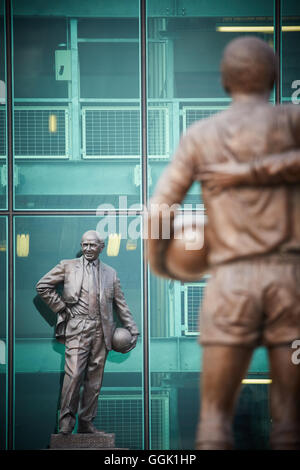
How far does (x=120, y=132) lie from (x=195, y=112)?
1138 mm

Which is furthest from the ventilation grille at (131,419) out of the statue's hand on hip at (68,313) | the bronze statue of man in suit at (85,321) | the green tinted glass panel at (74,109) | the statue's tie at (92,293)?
the green tinted glass panel at (74,109)

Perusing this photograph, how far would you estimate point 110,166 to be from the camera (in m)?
13.8

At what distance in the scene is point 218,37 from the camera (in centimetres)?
1391

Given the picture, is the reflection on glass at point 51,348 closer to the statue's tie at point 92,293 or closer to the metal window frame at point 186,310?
the metal window frame at point 186,310

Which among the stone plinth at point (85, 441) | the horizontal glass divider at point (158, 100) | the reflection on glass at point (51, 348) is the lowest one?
the stone plinth at point (85, 441)

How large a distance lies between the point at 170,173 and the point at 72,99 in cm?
943

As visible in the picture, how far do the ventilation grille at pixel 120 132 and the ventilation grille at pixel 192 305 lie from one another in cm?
198

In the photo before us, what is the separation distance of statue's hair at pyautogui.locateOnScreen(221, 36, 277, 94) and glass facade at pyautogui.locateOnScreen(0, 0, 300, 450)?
8.61 meters

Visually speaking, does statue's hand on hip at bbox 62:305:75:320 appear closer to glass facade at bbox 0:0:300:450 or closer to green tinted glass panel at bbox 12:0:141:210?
glass facade at bbox 0:0:300:450

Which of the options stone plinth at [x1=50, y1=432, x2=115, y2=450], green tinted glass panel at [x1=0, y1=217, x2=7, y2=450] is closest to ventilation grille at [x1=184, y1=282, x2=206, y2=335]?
stone plinth at [x1=50, y1=432, x2=115, y2=450]

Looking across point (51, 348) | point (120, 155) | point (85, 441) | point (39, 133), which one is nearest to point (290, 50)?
point (120, 155)

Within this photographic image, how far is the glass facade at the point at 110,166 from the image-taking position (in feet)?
43.8

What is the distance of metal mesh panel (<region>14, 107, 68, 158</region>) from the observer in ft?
45.4

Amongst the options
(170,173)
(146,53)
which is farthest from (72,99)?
(170,173)
